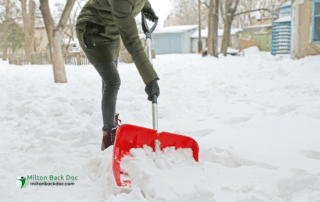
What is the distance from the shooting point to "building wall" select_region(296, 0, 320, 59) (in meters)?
8.31

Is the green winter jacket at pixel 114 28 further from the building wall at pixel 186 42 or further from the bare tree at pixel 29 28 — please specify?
the building wall at pixel 186 42

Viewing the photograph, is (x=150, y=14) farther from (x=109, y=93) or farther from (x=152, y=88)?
(x=152, y=88)

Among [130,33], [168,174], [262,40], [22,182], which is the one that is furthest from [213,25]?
[22,182]

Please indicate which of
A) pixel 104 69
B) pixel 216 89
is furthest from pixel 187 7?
pixel 104 69

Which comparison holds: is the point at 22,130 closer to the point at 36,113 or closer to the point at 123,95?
the point at 36,113

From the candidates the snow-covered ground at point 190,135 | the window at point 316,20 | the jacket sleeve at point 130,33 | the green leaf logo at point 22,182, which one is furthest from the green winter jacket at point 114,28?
the window at point 316,20

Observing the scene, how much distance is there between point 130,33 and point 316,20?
28.2 ft

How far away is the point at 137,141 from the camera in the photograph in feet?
5.94

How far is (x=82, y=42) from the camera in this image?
211 cm

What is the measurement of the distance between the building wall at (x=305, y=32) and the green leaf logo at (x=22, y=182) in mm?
9143

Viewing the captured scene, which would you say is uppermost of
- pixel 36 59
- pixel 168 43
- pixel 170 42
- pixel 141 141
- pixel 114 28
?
pixel 170 42

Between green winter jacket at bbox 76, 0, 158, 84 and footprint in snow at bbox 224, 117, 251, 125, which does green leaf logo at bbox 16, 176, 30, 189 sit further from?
footprint in snow at bbox 224, 117, 251, 125

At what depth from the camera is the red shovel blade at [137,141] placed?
1.65 metres

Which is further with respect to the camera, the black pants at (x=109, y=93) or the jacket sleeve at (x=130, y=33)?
the black pants at (x=109, y=93)
